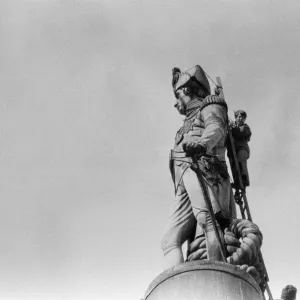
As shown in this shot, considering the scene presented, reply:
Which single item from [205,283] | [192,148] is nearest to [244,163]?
[192,148]

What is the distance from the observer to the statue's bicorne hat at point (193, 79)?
582 inches

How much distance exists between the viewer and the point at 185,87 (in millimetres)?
14766

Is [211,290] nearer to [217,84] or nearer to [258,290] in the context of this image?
[258,290]

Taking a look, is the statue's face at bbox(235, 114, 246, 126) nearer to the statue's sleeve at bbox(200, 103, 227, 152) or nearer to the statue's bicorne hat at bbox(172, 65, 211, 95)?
the statue's bicorne hat at bbox(172, 65, 211, 95)

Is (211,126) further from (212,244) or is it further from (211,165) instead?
(212,244)

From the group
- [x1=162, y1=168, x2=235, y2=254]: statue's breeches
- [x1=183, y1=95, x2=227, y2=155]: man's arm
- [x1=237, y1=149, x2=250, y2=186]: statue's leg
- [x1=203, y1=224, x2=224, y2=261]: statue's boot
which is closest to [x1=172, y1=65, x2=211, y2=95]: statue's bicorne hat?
[x1=183, y1=95, x2=227, y2=155]: man's arm

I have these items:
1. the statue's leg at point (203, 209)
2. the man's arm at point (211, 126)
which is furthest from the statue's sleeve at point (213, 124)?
the statue's leg at point (203, 209)

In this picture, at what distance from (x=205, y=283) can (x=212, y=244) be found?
4.63 feet

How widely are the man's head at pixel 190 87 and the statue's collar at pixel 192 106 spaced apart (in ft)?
0.33

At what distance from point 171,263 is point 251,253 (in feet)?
4.40

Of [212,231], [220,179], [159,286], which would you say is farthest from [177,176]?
[159,286]

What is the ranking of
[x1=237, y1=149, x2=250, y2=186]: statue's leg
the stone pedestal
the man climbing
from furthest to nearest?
the man climbing → [x1=237, y1=149, x2=250, y2=186]: statue's leg → the stone pedestal

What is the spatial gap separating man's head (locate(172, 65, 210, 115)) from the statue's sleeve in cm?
86

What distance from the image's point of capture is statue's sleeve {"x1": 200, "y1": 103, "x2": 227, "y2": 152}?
42.1 feet
